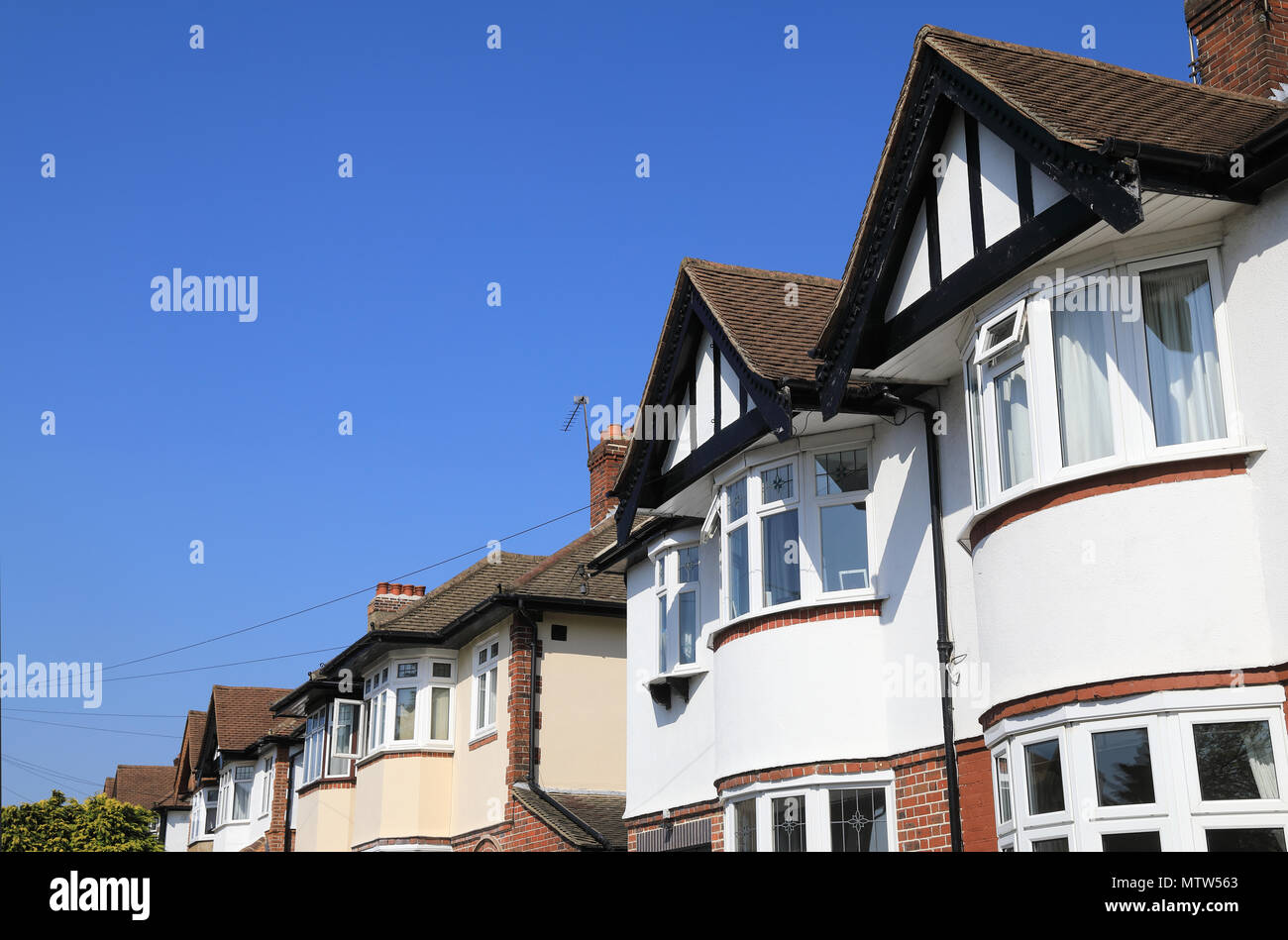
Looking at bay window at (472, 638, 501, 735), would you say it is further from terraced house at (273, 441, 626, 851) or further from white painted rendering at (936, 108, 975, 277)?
white painted rendering at (936, 108, 975, 277)

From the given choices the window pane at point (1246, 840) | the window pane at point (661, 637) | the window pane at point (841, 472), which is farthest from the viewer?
the window pane at point (661, 637)

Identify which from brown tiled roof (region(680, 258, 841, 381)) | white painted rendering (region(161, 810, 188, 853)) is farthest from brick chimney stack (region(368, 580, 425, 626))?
white painted rendering (region(161, 810, 188, 853))

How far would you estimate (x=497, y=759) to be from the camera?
22125 millimetres

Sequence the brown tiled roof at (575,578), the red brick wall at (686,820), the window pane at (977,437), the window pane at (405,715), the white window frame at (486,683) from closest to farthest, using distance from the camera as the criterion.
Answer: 1. the window pane at (977,437)
2. the red brick wall at (686,820)
3. the brown tiled roof at (575,578)
4. the white window frame at (486,683)
5. the window pane at (405,715)

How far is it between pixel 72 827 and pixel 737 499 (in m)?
40.2

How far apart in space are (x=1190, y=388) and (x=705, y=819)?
8863 mm

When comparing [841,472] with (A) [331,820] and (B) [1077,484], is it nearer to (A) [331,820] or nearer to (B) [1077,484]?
(B) [1077,484]

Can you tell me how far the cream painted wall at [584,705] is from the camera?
2177 centimetres

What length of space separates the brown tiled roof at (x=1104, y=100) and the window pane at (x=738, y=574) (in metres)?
5.72

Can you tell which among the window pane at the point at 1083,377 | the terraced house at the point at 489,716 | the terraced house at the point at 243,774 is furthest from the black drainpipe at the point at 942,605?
the terraced house at the point at 243,774

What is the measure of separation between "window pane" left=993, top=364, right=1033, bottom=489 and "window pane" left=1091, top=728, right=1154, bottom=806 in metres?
2.17

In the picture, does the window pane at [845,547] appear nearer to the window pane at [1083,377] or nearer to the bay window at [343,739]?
the window pane at [1083,377]

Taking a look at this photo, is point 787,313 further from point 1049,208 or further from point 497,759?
point 497,759

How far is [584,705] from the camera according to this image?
72.9ft
